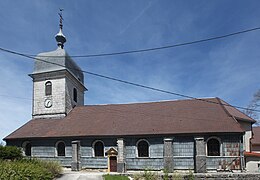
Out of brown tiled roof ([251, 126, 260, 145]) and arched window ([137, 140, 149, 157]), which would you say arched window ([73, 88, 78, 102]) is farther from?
brown tiled roof ([251, 126, 260, 145])

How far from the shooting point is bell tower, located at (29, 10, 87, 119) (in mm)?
27828

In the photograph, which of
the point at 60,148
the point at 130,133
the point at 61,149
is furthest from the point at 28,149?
the point at 130,133

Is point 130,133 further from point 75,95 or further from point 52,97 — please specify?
point 75,95

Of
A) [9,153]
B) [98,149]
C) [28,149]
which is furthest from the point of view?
[28,149]

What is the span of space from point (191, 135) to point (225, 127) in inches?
108

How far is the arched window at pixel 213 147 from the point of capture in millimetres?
20438

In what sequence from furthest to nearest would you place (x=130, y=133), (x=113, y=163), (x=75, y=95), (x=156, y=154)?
1. (x=75, y=95)
2. (x=113, y=163)
3. (x=130, y=133)
4. (x=156, y=154)

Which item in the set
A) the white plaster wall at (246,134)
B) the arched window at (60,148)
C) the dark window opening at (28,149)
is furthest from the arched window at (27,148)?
the white plaster wall at (246,134)

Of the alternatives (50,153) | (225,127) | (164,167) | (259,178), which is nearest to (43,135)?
(50,153)

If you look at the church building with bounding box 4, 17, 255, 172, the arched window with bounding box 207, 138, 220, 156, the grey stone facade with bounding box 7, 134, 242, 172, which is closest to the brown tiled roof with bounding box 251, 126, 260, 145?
the church building with bounding box 4, 17, 255, 172

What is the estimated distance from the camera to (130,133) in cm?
2186

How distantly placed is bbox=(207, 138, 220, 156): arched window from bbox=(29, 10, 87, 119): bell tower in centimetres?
1514

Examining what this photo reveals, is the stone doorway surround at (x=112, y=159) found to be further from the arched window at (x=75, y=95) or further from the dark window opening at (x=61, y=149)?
the arched window at (x=75, y=95)

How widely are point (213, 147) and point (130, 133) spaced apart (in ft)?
22.6
